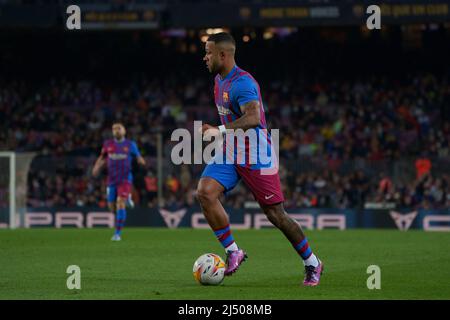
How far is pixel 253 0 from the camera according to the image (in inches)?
1272

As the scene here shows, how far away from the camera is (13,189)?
26.7 meters

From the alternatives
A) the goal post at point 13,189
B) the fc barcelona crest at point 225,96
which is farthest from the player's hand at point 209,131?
the goal post at point 13,189

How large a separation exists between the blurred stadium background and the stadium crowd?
5 centimetres

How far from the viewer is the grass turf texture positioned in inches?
395

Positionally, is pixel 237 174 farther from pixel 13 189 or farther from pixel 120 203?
pixel 13 189

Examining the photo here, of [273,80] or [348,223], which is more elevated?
[273,80]

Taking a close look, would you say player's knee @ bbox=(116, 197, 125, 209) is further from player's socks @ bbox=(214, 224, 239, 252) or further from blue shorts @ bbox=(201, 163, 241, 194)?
blue shorts @ bbox=(201, 163, 241, 194)

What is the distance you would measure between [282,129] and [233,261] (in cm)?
2233

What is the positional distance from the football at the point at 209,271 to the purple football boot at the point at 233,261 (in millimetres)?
194

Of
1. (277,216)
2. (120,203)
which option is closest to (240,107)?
(277,216)
